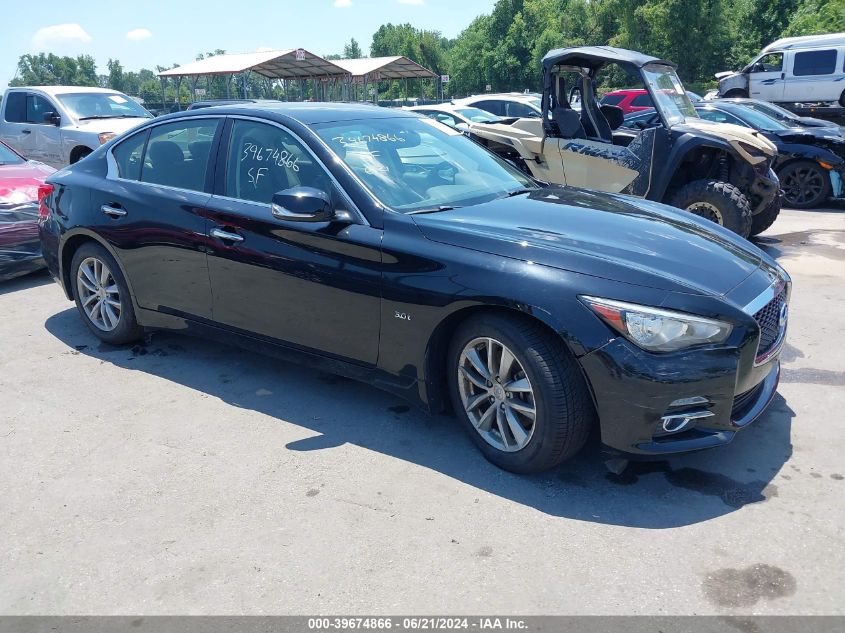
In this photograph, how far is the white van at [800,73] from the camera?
65.8 ft

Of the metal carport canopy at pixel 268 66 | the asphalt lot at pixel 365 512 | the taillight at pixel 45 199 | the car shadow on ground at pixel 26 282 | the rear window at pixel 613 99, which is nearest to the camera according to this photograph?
the asphalt lot at pixel 365 512

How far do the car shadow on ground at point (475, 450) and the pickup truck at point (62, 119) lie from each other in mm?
7923

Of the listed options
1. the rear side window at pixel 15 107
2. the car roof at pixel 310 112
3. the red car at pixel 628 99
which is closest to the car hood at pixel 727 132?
the car roof at pixel 310 112

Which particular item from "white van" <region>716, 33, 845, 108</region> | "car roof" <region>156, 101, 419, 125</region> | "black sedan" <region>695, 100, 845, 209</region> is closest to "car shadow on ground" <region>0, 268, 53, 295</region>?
"car roof" <region>156, 101, 419, 125</region>

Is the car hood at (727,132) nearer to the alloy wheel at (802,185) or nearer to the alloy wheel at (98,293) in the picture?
the alloy wheel at (802,185)

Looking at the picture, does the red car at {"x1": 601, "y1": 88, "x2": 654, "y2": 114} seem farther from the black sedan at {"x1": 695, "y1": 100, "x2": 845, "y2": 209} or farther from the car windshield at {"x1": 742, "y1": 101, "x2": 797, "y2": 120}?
the black sedan at {"x1": 695, "y1": 100, "x2": 845, "y2": 209}

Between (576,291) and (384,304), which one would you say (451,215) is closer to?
(384,304)

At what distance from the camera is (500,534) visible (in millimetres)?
3047

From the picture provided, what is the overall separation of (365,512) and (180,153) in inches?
108

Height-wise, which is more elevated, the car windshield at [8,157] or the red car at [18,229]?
the car windshield at [8,157]

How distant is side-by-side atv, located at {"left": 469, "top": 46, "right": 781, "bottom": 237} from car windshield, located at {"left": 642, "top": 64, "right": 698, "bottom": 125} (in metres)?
0.02

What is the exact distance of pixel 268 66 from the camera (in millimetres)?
32781

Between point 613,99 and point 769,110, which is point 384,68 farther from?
point 769,110

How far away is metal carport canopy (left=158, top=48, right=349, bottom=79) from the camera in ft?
102
